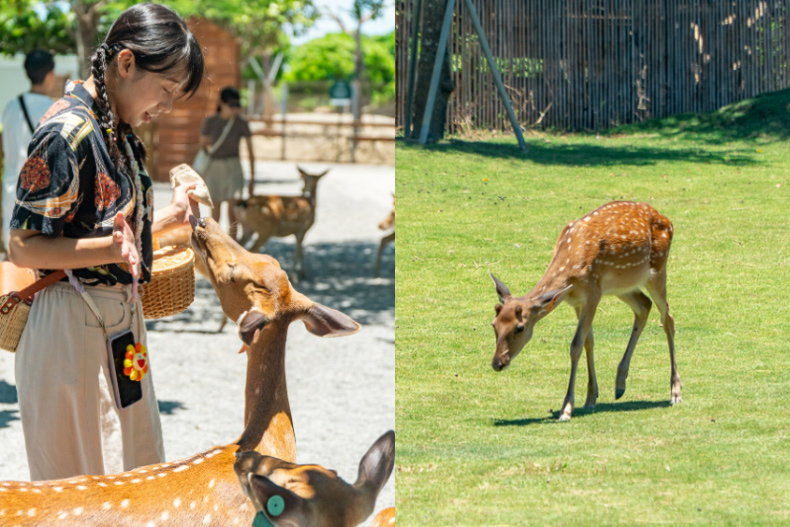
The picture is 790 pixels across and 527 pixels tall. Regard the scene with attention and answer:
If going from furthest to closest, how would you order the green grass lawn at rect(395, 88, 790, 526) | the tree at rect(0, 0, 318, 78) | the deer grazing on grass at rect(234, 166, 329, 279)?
1. the tree at rect(0, 0, 318, 78)
2. the deer grazing on grass at rect(234, 166, 329, 279)
3. the green grass lawn at rect(395, 88, 790, 526)

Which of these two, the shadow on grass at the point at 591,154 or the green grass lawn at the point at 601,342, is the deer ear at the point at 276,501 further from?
the shadow on grass at the point at 591,154

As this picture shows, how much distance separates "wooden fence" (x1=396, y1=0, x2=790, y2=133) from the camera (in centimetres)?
328

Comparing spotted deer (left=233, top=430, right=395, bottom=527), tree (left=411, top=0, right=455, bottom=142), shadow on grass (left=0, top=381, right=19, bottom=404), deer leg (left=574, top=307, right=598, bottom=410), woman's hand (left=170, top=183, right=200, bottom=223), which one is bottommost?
shadow on grass (left=0, top=381, right=19, bottom=404)

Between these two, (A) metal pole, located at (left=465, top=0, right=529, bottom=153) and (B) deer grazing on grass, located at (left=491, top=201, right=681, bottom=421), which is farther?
(A) metal pole, located at (left=465, top=0, right=529, bottom=153)

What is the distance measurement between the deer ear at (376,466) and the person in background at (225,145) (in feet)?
29.9

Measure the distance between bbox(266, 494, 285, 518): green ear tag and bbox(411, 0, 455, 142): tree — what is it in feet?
5.58

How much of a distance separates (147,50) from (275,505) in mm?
1311

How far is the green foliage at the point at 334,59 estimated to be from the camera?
69250mm

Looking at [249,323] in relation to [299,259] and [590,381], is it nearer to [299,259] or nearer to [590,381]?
[590,381]

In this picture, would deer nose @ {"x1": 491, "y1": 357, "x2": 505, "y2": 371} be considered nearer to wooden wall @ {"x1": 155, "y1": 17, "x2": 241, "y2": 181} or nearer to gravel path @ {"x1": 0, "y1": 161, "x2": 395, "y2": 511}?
gravel path @ {"x1": 0, "y1": 161, "x2": 395, "y2": 511}

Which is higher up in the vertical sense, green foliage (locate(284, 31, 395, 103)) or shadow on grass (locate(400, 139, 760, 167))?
green foliage (locate(284, 31, 395, 103))

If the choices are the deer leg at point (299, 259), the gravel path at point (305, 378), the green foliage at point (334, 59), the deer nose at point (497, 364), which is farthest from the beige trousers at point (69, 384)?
the green foliage at point (334, 59)

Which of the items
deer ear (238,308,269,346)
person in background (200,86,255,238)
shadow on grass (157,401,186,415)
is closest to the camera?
deer ear (238,308,269,346)

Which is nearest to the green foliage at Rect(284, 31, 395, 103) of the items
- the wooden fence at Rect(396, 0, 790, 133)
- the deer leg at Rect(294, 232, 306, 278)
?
the deer leg at Rect(294, 232, 306, 278)
